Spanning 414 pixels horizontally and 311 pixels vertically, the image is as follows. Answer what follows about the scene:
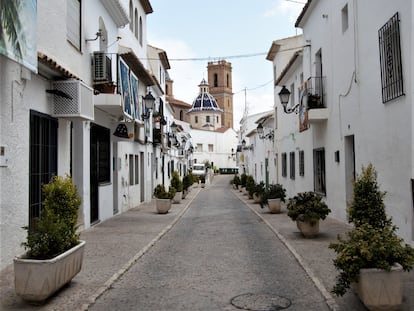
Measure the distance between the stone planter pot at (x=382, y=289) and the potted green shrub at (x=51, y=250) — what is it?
3.61 meters

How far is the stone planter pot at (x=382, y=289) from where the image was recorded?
5.09 m

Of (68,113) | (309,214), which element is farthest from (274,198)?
(68,113)

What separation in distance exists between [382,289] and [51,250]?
393 centimetres

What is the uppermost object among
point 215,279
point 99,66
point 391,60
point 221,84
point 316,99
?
point 221,84

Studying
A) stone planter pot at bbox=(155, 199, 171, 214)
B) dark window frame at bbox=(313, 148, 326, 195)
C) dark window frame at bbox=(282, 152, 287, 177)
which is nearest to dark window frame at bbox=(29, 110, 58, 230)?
stone planter pot at bbox=(155, 199, 171, 214)

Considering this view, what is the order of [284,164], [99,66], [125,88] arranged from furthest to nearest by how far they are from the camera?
[284,164] < [125,88] < [99,66]

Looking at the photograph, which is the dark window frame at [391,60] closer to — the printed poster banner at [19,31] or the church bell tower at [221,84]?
the printed poster banner at [19,31]

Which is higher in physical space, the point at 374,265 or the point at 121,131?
the point at 121,131

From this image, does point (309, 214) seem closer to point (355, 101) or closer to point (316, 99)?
point (355, 101)

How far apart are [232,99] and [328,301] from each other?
10213cm

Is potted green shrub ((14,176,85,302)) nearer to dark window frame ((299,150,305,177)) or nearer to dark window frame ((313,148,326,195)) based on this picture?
dark window frame ((313,148,326,195))

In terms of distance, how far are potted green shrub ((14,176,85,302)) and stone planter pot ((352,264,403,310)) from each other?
11.8 feet

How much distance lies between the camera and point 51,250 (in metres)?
5.89

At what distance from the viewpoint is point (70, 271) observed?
6.17m
